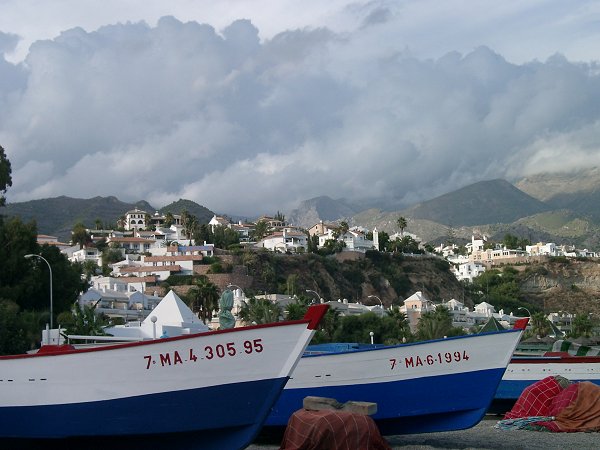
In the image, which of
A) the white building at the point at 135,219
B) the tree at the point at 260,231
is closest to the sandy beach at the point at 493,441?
the tree at the point at 260,231

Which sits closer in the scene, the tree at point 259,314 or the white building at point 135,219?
the tree at point 259,314

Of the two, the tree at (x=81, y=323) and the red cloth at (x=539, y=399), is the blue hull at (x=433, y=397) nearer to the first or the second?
the red cloth at (x=539, y=399)

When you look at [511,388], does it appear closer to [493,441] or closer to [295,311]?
[493,441]

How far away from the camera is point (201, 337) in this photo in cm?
1471

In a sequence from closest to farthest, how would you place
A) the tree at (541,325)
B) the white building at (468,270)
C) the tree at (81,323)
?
the tree at (81,323)
the tree at (541,325)
the white building at (468,270)

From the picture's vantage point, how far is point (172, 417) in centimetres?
1497

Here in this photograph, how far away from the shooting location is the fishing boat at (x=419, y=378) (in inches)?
757

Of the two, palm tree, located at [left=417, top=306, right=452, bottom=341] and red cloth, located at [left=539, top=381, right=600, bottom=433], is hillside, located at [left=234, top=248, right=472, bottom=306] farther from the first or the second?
red cloth, located at [left=539, top=381, right=600, bottom=433]

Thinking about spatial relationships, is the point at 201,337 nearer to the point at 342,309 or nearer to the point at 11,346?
the point at 11,346

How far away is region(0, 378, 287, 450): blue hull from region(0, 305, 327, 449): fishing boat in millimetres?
16

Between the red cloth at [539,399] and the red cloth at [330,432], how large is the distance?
824 cm

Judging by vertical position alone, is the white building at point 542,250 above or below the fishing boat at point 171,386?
above

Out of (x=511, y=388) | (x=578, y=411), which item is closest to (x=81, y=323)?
(x=511, y=388)

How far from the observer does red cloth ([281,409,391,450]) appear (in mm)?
15219
